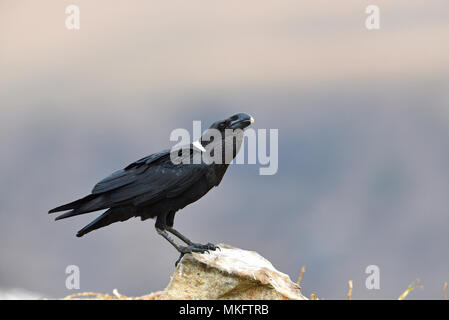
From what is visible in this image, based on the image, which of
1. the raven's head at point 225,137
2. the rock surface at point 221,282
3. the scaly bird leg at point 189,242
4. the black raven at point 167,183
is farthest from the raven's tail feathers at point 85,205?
the raven's head at point 225,137

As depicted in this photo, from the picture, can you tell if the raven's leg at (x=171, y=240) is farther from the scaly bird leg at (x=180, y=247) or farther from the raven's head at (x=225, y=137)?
the raven's head at (x=225, y=137)

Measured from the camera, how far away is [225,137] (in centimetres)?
849

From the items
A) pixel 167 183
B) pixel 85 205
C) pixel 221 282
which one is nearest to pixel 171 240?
pixel 167 183

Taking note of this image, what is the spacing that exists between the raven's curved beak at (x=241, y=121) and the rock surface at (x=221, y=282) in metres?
1.74

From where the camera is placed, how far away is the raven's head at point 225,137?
8375 mm

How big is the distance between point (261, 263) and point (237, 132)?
5.85 ft

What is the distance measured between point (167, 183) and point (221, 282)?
1.42m

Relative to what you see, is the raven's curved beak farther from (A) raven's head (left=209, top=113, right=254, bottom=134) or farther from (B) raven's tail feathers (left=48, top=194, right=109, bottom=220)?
(B) raven's tail feathers (left=48, top=194, right=109, bottom=220)

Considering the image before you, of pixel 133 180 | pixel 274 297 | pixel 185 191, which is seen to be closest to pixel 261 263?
pixel 274 297

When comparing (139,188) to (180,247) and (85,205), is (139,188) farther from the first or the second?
(180,247)

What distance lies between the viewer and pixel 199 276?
8102mm
